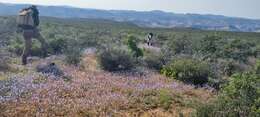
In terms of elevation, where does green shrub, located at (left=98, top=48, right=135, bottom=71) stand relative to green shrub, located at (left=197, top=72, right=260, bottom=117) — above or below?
below

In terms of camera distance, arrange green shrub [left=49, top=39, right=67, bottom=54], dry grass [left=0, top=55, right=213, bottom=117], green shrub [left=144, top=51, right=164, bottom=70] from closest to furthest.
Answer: dry grass [left=0, top=55, right=213, bottom=117] < green shrub [left=144, top=51, right=164, bottom=70] < green shrub [left=49, top=39, right=67, bottom=54]

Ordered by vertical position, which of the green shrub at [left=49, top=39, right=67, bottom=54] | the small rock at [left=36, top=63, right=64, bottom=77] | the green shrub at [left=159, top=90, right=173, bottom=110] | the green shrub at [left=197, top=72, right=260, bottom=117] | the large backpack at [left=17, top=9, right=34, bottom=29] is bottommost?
the green shrub at [left=49, top=39, right=67, bottom=54]

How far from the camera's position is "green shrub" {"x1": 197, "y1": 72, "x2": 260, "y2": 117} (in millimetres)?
9294

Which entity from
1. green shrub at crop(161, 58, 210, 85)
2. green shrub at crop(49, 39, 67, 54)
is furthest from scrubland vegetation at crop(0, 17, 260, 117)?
green shrub at crop(49, 39, 67, 54)

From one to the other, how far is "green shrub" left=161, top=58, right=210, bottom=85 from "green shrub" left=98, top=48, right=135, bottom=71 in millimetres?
1566

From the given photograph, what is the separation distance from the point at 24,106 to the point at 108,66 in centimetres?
668

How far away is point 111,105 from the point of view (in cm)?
1152

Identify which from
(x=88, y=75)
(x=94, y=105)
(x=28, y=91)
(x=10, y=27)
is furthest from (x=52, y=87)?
(x=10, y=27)

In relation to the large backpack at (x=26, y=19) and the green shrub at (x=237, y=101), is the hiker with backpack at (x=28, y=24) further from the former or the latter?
the green shrub at (x=237, y=101)

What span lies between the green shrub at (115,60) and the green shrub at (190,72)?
1566mm

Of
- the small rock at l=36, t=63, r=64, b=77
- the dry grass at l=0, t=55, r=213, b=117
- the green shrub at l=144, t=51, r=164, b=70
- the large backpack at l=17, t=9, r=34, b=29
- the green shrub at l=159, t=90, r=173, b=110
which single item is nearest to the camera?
the dry grass at l=0, t=55, r=213, b=117

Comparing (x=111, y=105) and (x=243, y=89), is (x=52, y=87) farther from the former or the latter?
(x=243, y=89)

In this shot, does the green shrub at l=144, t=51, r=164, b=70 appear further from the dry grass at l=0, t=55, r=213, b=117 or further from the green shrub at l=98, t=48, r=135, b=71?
the dry grass at l=0, t=55, r=213, b=117

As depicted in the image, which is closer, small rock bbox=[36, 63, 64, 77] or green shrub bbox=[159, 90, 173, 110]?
green shrub bbox=[159, 90, 173, 110]
